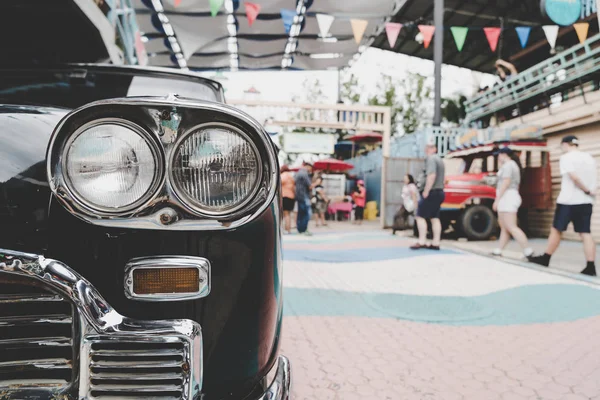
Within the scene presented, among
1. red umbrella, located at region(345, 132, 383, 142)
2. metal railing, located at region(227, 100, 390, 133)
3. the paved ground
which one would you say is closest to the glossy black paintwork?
the paved ground

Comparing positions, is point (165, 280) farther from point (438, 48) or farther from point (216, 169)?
point (438, 48)

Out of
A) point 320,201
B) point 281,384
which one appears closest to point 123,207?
point 281,384

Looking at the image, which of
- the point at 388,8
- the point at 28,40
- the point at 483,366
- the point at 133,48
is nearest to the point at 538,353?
the point at 483,366

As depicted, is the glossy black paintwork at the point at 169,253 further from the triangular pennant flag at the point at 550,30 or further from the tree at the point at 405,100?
the tree at the point at 405,100

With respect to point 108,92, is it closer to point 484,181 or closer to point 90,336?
point 90,336

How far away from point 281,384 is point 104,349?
1.50ft

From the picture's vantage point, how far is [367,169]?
59.1ft

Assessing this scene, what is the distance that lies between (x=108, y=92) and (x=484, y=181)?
8.49m

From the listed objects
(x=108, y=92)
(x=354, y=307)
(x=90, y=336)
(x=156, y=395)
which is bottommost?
(x=354, y=307)

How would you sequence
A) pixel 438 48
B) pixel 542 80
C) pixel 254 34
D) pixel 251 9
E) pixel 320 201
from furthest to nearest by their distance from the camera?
1. pixel 254 34
2. pixel 320 201
3. pixel 438 48
4. pixel 251 9
5. pixel 542 80

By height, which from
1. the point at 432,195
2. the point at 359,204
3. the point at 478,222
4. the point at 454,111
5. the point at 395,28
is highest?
the point at 395,28

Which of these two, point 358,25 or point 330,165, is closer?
point 358,25

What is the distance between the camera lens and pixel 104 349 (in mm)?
946

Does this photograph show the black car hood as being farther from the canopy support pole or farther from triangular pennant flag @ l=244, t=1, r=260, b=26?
the canopy support pole
